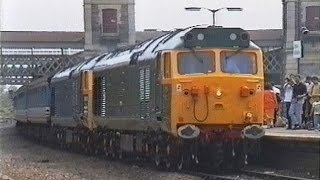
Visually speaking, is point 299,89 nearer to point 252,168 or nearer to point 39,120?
point 252,168

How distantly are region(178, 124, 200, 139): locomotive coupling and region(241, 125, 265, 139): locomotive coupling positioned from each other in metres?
0.93

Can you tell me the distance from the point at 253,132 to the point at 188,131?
1256 mm

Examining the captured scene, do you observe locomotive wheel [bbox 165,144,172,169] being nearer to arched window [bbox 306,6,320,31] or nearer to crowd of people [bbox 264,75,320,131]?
crowd of people [bbox 264,75,320,131]

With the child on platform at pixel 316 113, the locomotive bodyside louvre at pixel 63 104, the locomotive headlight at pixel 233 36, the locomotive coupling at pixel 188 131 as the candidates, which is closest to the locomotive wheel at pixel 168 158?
the locomotive coupling at pixel 188 131

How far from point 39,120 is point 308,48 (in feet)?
89.4

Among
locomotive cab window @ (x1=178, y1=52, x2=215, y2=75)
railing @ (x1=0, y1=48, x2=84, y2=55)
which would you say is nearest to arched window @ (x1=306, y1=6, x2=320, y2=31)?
railing @ (x1=0, y1=48, x2=84, y2=55)

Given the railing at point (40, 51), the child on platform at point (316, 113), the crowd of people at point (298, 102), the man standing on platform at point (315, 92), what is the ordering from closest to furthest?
the child on platform at point (316, 113)
the man standing on platform at point (315, 92)
the crowd of people at point (298, 102)
the railing at point (40, 51)

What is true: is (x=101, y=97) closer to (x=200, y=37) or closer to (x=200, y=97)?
(x=200, y=37)

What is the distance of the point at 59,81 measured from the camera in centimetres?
3212

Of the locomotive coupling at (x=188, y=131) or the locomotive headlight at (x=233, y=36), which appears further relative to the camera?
the locomotive headlight at (x=233, y=36)

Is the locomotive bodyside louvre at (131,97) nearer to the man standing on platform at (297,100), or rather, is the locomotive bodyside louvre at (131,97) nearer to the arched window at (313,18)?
the man standing on platform at (297,100)

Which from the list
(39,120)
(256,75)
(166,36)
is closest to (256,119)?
(256,75)

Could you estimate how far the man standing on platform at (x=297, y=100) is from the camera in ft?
65.8

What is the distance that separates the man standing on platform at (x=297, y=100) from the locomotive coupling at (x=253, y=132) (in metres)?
3.59
